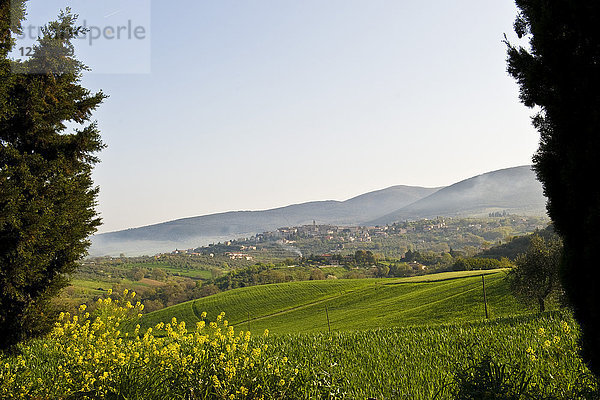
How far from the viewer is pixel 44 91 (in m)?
12.0

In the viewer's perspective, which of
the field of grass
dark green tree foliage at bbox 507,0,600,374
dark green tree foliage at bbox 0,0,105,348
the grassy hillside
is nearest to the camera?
dark green tree foliage at bbox 507,0,600,374

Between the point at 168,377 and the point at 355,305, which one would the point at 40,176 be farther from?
the point at 355,305

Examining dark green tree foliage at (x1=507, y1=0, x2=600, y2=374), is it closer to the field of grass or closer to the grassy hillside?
the field of grass

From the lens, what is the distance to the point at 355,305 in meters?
56.0

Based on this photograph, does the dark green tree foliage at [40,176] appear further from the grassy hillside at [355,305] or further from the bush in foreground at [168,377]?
the grassy hillside at [355,305]

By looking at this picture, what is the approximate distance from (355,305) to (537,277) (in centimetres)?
3518

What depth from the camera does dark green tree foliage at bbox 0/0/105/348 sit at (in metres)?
10.2

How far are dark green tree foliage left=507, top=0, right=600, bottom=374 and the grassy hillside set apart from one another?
75.0 ft

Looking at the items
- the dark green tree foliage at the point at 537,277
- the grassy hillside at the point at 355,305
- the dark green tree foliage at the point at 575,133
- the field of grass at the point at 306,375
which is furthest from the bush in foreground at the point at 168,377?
the grassy hillside at the point at 355,305

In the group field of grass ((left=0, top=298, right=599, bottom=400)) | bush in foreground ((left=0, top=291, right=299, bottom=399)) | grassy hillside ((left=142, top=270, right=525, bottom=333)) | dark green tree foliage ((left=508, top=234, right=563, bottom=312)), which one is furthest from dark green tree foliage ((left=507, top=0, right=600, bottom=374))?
grassy hillside ((left=142, top=270, right=525, bottom=333))

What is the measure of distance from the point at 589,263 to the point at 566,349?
190 inches

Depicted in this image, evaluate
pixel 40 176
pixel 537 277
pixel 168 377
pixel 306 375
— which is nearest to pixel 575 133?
pixel 306 375

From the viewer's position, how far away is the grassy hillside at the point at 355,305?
36.1m

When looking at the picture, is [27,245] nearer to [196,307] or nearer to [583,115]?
[583,115]
